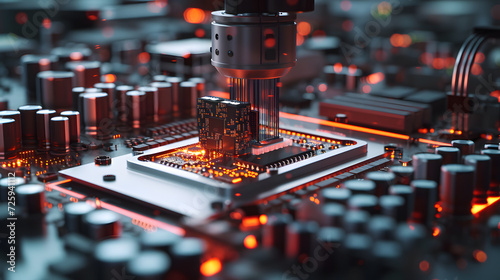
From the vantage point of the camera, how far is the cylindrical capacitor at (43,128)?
10.5ft

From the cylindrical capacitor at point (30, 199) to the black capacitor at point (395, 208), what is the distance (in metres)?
1.25

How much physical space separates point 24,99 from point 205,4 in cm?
212

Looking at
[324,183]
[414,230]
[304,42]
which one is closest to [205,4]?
[304,42]

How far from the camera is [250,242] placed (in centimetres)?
199

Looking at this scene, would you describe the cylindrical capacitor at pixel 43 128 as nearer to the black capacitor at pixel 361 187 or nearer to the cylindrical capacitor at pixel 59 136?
the cylindrical capacitor at pixel 59 136

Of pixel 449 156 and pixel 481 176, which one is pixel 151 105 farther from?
pixel 481 176

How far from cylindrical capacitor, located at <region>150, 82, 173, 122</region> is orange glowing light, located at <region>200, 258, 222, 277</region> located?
205 centimetres

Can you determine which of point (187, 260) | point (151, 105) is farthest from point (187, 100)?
point (187, 260)

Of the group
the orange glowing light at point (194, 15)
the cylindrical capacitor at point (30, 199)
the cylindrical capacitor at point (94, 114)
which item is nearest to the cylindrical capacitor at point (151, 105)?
the cylindrical capacitor at point (94, 114)

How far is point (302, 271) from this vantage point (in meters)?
1.82

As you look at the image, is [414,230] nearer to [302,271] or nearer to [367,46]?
[302,271]

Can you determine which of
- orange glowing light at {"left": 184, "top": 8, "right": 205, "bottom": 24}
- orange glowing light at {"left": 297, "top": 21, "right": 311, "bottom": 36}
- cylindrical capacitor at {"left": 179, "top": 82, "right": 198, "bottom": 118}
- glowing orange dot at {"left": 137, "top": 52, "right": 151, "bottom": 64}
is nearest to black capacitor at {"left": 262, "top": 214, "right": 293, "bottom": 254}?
cylindrical capacitor at {"left": 179, "top": 82, "right": 198, "bottom": 118}

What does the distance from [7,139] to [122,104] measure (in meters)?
0.87

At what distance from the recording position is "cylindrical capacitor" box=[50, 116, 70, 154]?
3.14 metres
